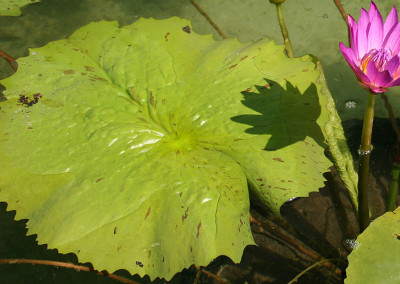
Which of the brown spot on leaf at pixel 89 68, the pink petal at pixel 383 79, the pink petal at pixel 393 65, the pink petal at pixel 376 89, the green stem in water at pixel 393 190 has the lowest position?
the green stem in water at pixel 393 190

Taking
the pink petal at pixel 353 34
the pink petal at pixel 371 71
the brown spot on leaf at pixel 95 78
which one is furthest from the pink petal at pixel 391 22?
the brown spot on leaf at pixel 95 78

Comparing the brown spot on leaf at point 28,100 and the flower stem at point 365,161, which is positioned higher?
the brown spot on leaf at point 28,100

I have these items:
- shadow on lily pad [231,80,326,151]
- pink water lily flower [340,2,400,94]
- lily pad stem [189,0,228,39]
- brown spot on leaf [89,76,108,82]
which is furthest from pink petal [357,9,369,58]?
lily pad stem [189,0,228,39]

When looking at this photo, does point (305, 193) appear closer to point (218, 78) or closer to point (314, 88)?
point (314, 88)

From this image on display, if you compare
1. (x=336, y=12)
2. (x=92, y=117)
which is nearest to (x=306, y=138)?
(x=92, y=117)

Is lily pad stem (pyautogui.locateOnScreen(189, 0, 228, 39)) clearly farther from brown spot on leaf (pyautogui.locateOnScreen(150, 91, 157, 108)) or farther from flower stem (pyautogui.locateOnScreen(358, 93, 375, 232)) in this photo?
flower stem (pyautogui.locateOnScreen(358, 93, 375, 232))

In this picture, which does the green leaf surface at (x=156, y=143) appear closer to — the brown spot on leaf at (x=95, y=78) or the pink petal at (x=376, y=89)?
the brown spot on leaf at (x=95, y=78)
